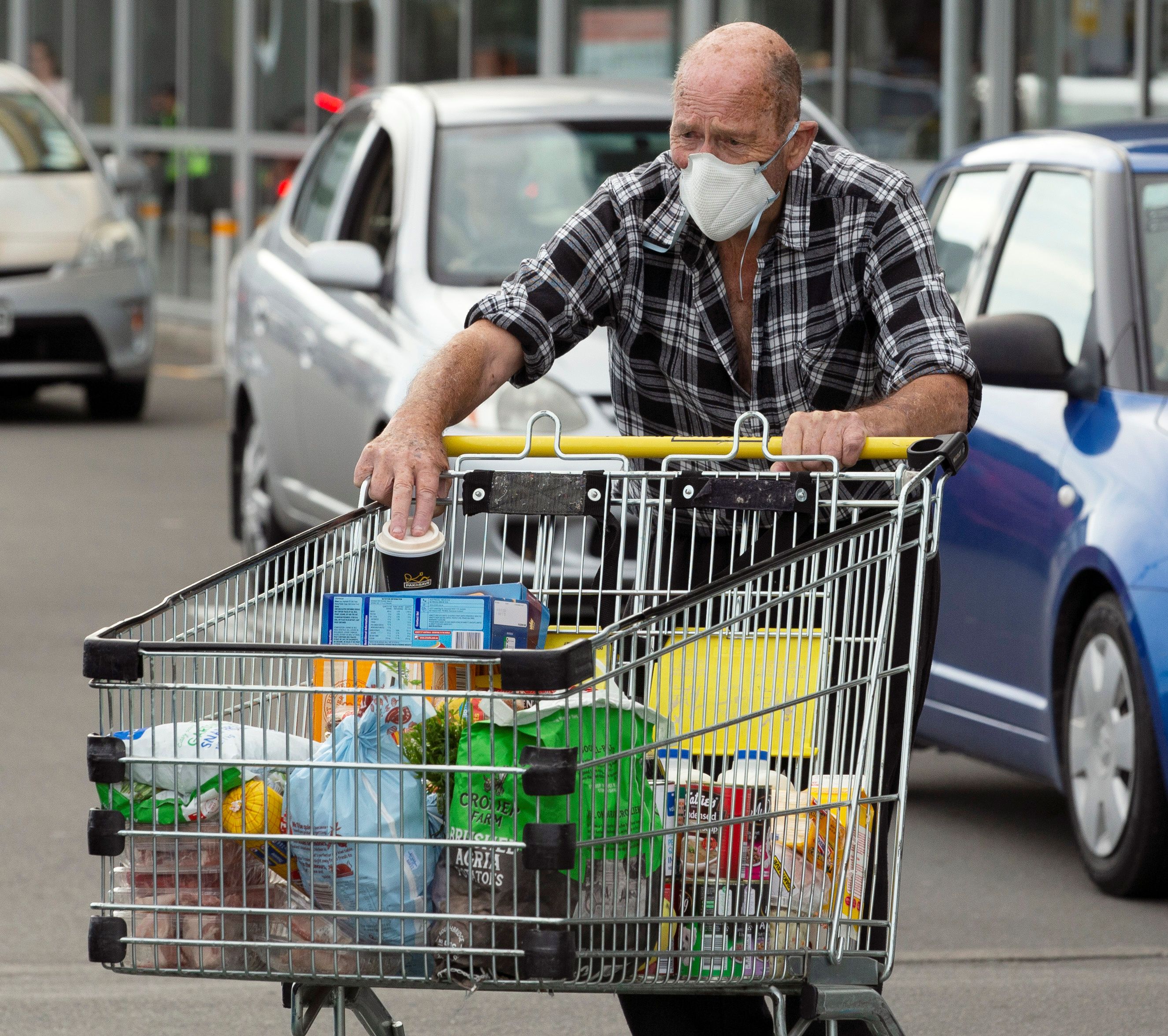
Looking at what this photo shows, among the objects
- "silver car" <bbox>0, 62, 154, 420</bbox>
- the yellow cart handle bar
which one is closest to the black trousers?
the yellow cart handle bar

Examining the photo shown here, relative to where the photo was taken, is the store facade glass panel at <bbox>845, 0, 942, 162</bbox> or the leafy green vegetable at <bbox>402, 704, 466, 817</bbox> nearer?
the leafy green vegetable at <bbox>402, 704, 466, 817</bbox>

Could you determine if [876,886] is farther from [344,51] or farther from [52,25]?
[52,25]

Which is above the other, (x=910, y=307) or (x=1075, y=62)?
(x=1075, y=62)

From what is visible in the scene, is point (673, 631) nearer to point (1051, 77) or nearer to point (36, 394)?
point (1051, 77)

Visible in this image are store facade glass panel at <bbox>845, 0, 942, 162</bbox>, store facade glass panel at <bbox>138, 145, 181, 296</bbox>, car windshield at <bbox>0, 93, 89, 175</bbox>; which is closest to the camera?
car windshield at <bbox>0, 93, 89, 175</bbox>

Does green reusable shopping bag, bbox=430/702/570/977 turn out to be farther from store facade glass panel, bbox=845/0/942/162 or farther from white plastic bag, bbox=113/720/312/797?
store facade glass panel, bbox=845/0/942/162

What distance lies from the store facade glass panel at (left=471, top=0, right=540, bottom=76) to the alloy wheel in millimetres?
14071

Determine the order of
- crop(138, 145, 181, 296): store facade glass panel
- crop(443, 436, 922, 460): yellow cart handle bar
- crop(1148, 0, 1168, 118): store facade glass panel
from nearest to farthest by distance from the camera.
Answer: crop(443, 436, 922, 460): yellow cart handle bar < crop(1148, 0, 1168, 118): store facade glass panel < crop(138, 145, 181, 296): store facade glass panel

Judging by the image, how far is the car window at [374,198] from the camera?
8.34m

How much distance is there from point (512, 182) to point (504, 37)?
1148 centimetres

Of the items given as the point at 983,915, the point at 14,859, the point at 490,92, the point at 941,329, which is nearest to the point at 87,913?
the point at 14,859

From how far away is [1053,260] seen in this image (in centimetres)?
593

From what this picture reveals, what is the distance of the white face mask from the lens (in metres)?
3.37

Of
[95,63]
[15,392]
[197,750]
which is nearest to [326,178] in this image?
[197,750]
